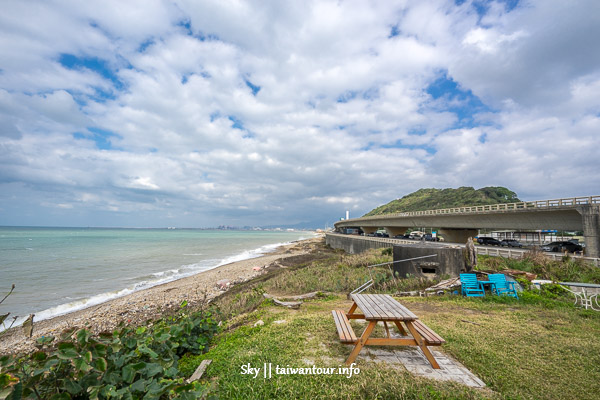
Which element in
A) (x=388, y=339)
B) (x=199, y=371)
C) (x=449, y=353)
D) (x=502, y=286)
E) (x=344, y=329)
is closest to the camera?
(x=199, y=371)

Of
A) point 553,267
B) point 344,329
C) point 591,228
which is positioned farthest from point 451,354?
point 591,228

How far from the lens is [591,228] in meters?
17.1

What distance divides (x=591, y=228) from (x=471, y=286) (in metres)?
14.7

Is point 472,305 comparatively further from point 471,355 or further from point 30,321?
point 30,321

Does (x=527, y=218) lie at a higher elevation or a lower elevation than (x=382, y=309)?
higher

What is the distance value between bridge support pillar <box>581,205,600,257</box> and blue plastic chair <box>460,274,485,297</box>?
13.8m

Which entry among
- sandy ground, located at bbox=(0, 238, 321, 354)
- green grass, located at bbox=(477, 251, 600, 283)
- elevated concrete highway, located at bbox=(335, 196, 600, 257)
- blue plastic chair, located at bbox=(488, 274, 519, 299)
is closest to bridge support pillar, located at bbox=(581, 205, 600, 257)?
elevated concrete highway, located at bbox=(335, 196, 600, 257)

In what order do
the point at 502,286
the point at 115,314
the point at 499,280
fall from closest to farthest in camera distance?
the point at 502,286 < the point at 499,280 < the point at 115,314

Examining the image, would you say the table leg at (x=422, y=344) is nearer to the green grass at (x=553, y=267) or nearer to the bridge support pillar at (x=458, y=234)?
the green grass at (x=553, y=267)

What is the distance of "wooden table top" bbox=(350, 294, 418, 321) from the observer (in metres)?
4.09

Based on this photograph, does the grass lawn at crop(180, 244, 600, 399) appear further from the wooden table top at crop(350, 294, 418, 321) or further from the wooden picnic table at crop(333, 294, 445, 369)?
the wooden table top at crop(350, 294, 418, 321)

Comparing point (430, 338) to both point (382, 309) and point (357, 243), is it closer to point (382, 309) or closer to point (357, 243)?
point (382, 309)

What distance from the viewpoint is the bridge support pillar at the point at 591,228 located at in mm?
16688

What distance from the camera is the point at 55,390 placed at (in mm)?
2547
